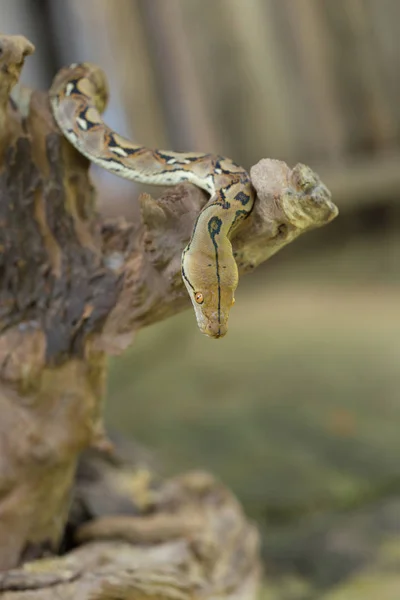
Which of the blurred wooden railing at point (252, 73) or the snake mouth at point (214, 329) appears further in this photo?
the blurred wooden railing at point (252, 73)

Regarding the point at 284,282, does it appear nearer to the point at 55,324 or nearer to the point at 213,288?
the point at 55,324

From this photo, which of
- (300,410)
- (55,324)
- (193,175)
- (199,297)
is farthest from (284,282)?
(199,297)

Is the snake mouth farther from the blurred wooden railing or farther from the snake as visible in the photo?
the blurred wooden railing

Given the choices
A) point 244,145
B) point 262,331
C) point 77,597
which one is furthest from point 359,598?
point 244,145

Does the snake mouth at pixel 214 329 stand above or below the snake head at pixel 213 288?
below

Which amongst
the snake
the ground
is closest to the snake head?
the snake

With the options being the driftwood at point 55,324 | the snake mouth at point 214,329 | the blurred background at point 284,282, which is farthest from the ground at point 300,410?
the snake mouth at point 214,329

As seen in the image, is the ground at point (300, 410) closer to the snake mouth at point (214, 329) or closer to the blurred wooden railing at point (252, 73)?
the blurred wooden railing at point (252, 73)
